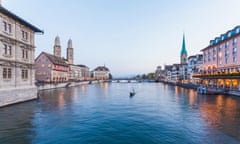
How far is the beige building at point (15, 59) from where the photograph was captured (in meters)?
23.4

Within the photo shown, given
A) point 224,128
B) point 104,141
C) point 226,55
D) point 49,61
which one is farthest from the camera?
point 49,61

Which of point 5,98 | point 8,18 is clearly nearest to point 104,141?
point 5,98

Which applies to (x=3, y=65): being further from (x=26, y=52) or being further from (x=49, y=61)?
(x=49, y=61)

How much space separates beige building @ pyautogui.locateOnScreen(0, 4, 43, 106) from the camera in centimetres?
Result: 2340

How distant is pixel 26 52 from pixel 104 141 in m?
28.1

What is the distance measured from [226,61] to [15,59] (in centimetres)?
6694

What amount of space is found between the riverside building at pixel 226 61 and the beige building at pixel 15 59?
55.2 meters

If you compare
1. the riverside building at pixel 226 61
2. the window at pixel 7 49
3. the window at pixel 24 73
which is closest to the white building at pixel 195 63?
the riverside building at pixel 226 61

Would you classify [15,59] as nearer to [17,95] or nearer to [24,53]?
[24,53]

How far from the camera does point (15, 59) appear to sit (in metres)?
26.2

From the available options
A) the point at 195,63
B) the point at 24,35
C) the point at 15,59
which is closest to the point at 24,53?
the point at 15,59

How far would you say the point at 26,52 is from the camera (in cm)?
3000

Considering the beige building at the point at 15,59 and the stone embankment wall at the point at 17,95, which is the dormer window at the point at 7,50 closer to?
the beige building at the point at 15,59

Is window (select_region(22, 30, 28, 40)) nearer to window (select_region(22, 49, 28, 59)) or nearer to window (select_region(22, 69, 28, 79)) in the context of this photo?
window (select_region(22, 49, 28, 59))
